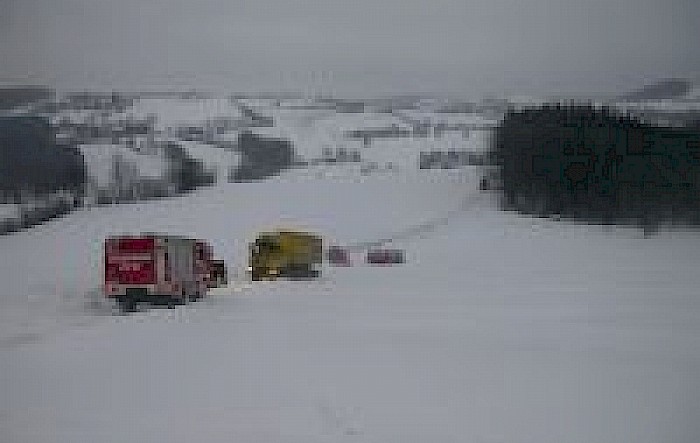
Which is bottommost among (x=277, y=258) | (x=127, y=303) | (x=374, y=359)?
(x=127, y=303)

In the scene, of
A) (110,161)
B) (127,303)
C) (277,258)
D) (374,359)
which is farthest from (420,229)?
(374,359)

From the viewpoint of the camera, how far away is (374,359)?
16562mm

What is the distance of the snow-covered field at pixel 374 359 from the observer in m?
12.0

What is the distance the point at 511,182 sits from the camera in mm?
67812

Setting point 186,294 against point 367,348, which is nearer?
point 367,348

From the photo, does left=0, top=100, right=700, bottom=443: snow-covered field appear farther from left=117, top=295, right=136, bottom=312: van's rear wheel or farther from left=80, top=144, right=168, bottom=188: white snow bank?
left=80, top=144, right=168, bottom=188: white snow bank

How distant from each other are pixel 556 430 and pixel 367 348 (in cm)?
637

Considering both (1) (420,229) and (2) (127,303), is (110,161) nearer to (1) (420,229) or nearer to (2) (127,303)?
(1) (420,229)

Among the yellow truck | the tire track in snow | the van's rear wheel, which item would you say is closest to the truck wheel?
the van's rear wheel

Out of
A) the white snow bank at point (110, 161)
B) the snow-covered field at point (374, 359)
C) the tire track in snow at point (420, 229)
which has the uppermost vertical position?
the white snow bank at point (110, 161)

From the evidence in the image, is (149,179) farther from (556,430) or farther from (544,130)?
(556,430)

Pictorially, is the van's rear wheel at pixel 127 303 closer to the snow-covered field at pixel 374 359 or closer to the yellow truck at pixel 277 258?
the snow-covered field at pixel 374 359

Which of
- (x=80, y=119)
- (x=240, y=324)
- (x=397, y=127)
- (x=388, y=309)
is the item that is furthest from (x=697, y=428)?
(x=397, y=127)

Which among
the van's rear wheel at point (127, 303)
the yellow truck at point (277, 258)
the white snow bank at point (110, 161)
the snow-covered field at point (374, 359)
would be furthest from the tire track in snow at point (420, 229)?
the van's rear wheel at point (127, 303)
